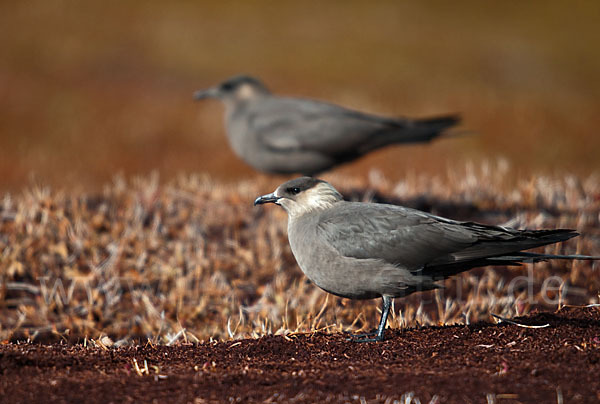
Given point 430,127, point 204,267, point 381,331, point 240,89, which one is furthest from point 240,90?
point 381,331

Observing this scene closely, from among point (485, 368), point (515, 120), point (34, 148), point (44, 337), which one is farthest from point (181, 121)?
point (485, 368)

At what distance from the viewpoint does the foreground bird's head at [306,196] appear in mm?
3953

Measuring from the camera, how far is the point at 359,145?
6820mm

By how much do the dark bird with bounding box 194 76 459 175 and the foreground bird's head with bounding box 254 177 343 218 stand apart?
9.02 feet

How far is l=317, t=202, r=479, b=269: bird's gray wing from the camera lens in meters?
3.47

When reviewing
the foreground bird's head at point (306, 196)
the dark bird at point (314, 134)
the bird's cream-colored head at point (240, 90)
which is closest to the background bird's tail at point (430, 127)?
the dark bird at point (314, 134)

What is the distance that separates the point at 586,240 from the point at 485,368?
3.52 m

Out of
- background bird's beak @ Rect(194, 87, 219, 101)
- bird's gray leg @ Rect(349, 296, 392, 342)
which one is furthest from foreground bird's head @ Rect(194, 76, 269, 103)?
bird's gray leg @ Rect(349, 296, 392, 342)

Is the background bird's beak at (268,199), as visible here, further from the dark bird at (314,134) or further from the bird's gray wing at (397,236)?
the dark bird at (314,134)

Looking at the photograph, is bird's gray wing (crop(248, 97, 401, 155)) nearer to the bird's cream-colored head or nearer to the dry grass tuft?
the dry grass tuft

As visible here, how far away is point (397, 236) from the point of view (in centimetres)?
351

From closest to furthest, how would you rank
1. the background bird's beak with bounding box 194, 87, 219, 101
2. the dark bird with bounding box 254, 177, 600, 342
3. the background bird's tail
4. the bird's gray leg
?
1. the bird's gray leg
2. the dark bird with bounding box 254, 177, 600, 342
3. the background bird's tail
4. the background bird's beak with bounding box 194, 87, 219, 101

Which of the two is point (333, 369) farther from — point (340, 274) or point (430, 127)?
point (430, 127)

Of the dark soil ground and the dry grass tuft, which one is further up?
the dry grass tuft
